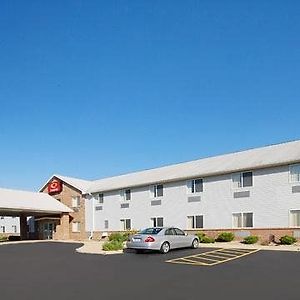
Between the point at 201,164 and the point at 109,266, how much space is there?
67.0ft

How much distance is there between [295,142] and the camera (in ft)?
96.2

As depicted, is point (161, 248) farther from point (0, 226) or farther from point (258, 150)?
point (0, 226)

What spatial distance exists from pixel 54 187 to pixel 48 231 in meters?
4.86

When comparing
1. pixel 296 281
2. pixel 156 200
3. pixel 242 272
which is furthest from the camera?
pixel 156 200

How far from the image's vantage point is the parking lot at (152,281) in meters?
9.00

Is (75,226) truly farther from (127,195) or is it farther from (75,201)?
(127,195)

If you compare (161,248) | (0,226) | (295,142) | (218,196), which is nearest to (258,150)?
(295,142)

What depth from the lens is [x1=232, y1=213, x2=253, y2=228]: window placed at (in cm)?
2736

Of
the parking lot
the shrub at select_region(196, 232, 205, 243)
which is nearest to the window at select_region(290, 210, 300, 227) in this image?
the shrub at select_region(196, 232, 205, 243)

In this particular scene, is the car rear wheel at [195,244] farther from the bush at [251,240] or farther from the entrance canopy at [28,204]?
the entrance canopy at [28,204]

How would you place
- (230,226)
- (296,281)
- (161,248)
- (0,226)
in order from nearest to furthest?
1. (296,281)
2. (161,248)
3. (230,226)
4. (0,226)

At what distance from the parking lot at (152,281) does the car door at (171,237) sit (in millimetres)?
4876

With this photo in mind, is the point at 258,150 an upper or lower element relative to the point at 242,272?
upper

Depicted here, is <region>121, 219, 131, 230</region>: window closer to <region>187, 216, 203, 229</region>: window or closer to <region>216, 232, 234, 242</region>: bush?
<region>187, 216, 203, 229</region>: window
